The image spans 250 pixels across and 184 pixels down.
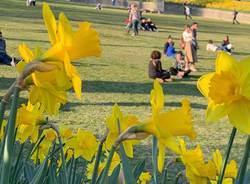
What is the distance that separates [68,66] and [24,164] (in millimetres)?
1298

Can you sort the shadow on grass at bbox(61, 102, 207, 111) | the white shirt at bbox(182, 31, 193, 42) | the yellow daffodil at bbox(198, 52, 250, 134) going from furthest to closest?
the white shirt at bbox(182, 31, 193, 42), the shadow on grass at bbox(61, 102, 207, 111), the yellow daffodil at bbox(198, 52, 250, 134)

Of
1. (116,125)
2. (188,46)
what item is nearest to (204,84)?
(116,125)

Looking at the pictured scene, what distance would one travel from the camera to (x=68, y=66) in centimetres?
103

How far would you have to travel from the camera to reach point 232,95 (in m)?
1.21

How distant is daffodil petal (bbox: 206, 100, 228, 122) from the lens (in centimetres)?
124

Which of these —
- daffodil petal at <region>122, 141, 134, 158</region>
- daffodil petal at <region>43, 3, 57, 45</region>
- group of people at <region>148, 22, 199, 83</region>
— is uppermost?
group of people at <region>148, 22, 199, 83</region>

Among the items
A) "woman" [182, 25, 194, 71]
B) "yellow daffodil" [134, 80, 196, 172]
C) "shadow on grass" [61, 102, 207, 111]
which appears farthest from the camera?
"woman" [182, 25, 194, 71]

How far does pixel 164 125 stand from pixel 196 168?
0.40m

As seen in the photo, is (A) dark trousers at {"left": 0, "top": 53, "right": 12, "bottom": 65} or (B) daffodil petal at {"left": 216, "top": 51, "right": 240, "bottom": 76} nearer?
(B) daffodil petal at {"left": 216, "top": 51, "right": 240, "bottom": 76}

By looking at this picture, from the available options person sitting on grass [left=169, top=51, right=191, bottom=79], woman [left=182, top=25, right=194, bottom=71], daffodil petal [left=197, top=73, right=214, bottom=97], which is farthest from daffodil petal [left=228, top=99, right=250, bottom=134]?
woman [left=182, top=25, right=194, bottom=71]

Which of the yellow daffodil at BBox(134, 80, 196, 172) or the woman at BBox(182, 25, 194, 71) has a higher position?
the woman at BBox(182, 25, 194, 71)

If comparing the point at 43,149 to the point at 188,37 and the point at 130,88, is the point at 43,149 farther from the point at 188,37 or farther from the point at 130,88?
the point at 188,37

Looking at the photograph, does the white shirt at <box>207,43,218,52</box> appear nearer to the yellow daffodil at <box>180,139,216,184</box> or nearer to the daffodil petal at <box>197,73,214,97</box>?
the yellow daffodil at <box>180,139,216,184</box>

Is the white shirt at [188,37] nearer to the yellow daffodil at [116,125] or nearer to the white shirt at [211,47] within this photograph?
the white shirt at [211,47]
